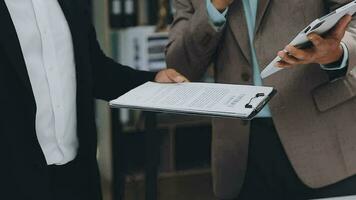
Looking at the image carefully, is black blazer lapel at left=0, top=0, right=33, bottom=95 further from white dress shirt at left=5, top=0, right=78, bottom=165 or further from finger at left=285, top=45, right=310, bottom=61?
finger at left=285, top=45, right=310, bottom=61

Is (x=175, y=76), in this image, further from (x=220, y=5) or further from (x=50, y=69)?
(x=50, y=69)

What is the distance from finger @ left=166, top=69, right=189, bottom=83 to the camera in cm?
140

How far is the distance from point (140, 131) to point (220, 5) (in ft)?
7.20

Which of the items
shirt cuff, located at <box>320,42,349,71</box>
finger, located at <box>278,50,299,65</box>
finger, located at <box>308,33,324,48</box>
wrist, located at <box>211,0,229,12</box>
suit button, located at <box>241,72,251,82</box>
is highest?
wrist, located at <box>211,0,229,12</box>

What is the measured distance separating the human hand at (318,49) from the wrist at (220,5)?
0.21 metres

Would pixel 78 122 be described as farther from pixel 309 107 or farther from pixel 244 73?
pixel 309 107

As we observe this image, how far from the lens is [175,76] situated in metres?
1.42

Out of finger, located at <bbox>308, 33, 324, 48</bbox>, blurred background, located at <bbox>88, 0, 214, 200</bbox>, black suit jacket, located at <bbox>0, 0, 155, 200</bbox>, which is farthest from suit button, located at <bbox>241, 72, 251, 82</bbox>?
blurred background, located at <bbox>88, 0, 214, 200</bbox>

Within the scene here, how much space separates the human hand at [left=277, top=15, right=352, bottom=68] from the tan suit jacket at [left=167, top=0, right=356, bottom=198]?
0.36 feet

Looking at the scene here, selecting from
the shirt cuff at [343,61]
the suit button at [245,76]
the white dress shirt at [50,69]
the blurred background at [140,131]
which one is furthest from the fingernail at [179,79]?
the blurred background at [140,131]

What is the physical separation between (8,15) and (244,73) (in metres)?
0.58

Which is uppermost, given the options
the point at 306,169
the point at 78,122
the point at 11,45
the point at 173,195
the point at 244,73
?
the point at 11,45

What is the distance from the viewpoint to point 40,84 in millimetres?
1206

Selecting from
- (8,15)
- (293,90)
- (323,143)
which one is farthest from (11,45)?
(323,143)
